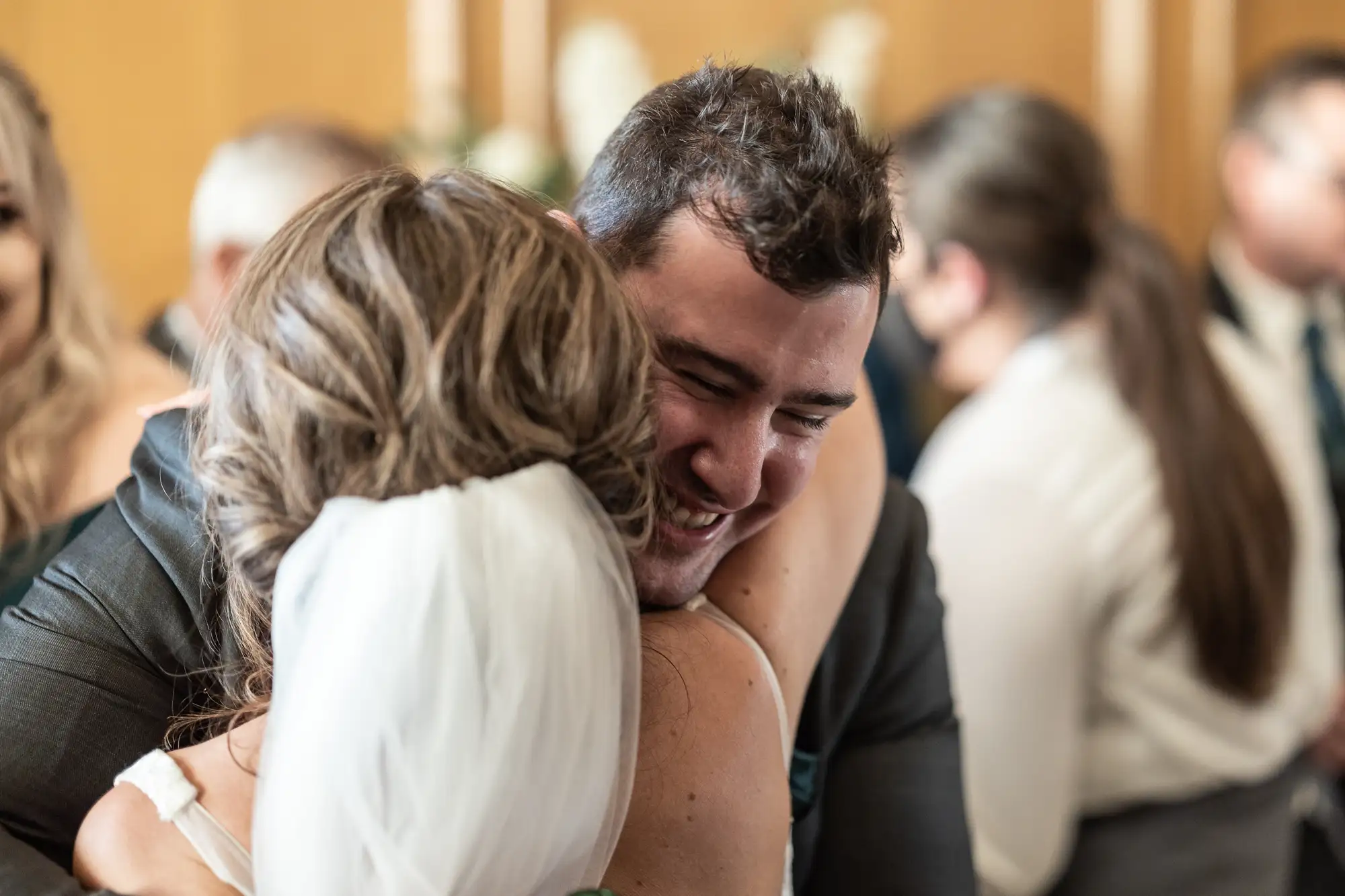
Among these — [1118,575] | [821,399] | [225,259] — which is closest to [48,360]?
[225,259]

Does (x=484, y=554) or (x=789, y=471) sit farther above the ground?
(x=484, y=554)

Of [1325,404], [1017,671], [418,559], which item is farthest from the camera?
[1325,404]

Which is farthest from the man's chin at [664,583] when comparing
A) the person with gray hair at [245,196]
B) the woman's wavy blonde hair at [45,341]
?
the person with gray hair at [245,196]

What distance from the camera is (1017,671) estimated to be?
6.86 ft

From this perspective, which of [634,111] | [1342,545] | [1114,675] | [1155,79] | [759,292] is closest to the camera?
[759,292]

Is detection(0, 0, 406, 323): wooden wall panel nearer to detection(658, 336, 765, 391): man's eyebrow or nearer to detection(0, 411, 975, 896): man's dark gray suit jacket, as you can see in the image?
detection(0, 411, 975, 896): man's dark gray suit jacket

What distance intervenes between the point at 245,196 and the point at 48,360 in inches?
27.2

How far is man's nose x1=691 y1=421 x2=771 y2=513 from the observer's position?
1.13m

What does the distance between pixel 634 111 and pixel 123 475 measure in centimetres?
83

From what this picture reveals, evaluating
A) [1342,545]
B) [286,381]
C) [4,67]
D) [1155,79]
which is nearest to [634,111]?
[286,381]

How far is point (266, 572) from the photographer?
933 millimetres

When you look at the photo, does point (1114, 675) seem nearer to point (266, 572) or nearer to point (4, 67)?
point (266, 572)

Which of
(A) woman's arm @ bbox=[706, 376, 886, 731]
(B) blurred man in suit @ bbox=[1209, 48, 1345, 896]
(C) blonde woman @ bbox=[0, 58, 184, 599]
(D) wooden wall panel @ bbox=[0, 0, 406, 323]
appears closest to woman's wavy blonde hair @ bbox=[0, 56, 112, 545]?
(C) blonde woman @ bbox=[0, 58, 184, 599]

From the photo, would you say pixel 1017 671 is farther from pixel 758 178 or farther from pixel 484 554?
pixel 484 554
